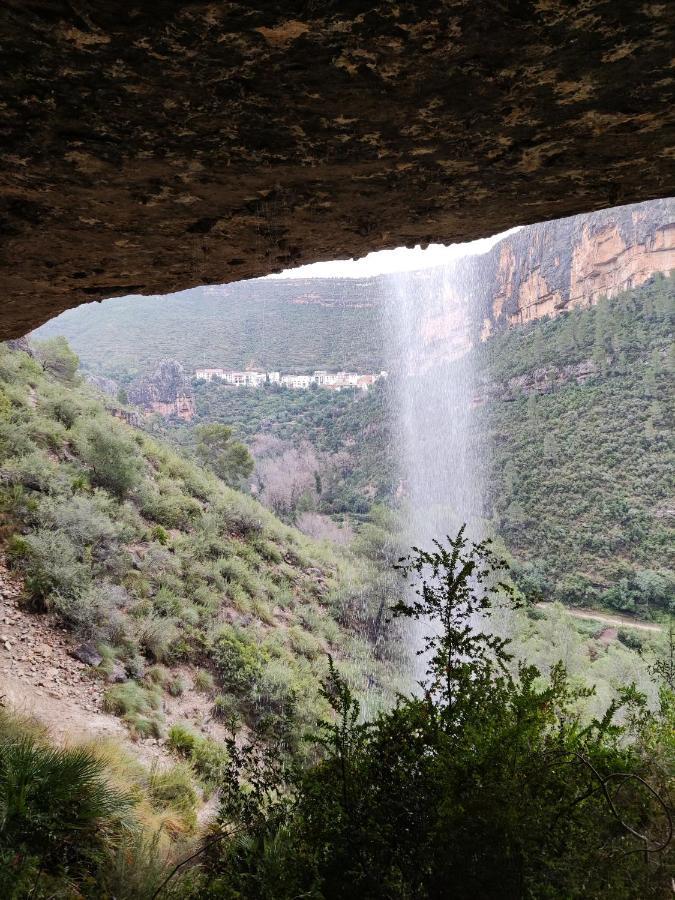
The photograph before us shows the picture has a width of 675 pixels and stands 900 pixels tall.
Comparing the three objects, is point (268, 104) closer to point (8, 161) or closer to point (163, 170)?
point (163, 170)

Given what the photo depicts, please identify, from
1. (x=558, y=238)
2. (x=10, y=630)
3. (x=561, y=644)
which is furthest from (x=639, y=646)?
(x=558, y=238)

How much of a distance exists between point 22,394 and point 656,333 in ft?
88.2

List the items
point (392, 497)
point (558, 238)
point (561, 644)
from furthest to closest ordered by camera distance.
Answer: point (558, 238)
point (392, 497)
point (561, 644)

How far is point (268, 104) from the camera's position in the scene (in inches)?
48.6

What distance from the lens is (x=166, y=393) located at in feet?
134

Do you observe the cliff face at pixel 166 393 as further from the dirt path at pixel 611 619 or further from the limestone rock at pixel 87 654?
the limestone rock at pixel 87 654

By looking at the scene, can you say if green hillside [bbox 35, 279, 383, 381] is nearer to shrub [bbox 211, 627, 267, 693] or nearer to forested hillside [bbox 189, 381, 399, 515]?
forested hillside [bbox 189, 381, 399, 515]

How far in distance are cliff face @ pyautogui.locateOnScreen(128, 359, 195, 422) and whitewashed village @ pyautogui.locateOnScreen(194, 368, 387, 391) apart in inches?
112

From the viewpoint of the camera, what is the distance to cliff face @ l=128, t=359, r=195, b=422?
3997 centimetres

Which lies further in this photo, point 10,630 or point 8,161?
point 10,630

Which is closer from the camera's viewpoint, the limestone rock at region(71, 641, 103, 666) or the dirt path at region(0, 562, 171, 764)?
the dirt path at region(0, 562, 171, 764)

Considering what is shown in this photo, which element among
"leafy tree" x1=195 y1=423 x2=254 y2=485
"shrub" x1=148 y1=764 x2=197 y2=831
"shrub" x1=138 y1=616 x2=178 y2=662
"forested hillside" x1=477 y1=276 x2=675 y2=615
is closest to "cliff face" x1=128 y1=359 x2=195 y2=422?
"leafy tree" x1=195 y1=423 x2=254 y2=485

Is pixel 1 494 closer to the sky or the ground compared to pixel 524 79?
closer to the ground

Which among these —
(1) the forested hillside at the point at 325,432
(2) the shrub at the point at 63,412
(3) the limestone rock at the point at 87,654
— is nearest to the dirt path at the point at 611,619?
(1) the forested hillside at the point at 325,432
